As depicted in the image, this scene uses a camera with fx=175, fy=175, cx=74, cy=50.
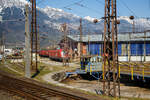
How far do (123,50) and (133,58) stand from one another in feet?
9.37

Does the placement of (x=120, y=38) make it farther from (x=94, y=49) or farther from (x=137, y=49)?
(x=94, y=49)

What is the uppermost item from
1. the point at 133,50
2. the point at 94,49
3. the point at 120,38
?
the point at 120,38

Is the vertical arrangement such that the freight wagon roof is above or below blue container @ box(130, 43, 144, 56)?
above

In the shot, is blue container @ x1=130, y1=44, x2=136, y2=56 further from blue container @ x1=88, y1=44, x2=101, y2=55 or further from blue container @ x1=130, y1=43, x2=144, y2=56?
blue container @ x1=88, y1=44, x2=101, y2=55

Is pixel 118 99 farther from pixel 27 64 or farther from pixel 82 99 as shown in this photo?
pixel 27 64

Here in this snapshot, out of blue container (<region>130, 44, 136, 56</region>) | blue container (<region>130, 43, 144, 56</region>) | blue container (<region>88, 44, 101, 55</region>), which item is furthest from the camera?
blue container (<region>88, 44, 101, 55</region>)

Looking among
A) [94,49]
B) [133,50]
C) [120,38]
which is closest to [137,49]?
[133,50]

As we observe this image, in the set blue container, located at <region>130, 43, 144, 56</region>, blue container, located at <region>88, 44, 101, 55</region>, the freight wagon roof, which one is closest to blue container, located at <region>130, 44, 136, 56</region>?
blue container, located at <region>130, 43, 144, 56</region>

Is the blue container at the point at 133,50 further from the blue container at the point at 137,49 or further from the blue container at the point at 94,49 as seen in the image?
the blue container at the point at 94,49

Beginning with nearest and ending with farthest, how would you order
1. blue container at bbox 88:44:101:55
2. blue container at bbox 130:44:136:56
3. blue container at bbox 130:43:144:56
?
blue container at bbox 130:43:144:56 < blue container at bbox 130:44:136:56 < blue container at bbox 88:44:101:55

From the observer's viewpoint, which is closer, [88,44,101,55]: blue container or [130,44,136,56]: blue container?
[130,44,136,56]: blue container

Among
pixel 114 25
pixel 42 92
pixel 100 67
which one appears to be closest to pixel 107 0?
pixel 114 25

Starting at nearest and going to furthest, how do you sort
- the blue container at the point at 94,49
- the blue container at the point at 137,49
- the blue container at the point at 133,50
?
the blue container at the point at 137,49, the blue container at the point at 133,50, the blue container at the point at 94,49

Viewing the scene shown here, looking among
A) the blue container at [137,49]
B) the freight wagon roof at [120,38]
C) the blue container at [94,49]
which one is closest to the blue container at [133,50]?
the blue container at [137,49]
